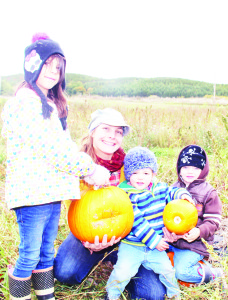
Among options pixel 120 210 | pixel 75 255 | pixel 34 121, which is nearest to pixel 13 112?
pixel 34 121

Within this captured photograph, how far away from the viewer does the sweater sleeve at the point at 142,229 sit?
2.40 meters

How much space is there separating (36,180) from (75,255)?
3.43ft

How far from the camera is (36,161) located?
2084mm

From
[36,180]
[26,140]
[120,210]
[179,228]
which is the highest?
[26,140]

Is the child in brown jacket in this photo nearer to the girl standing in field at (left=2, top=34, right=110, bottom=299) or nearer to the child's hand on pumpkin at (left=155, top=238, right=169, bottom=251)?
the child's hand on pumpkin at (left=155, top=238, right=169, bottom=251)

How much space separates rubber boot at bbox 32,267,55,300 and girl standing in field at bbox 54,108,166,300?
0.30 metres

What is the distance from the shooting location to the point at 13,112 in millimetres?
2055

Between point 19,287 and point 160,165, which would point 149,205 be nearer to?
point 19,287

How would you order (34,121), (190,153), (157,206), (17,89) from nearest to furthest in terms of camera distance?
1. (34,121)
2. (17,89)
3. (157,206)
4. (190,153)

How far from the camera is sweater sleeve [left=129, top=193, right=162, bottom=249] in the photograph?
2.40 meters

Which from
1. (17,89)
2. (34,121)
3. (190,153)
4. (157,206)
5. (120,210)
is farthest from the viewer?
A: (190,153)

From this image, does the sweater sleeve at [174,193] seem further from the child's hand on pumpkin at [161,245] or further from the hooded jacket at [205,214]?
the child's hand on pumpkin at [161,245]

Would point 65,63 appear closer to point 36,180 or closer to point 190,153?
point 36,180

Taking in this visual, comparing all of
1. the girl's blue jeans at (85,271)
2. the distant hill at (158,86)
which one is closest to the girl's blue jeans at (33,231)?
the girl's blue jeans at (85,271)
